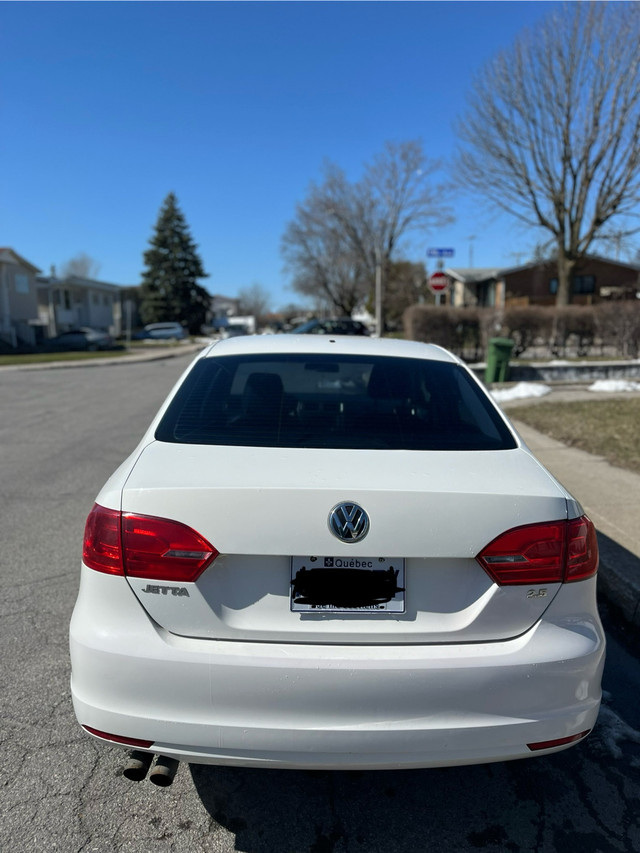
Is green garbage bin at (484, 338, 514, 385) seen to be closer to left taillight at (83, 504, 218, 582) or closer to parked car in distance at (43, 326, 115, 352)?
left taillight at (83, 504, 218, 582)

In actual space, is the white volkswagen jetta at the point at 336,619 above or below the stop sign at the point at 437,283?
below

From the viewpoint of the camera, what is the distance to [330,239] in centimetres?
5178

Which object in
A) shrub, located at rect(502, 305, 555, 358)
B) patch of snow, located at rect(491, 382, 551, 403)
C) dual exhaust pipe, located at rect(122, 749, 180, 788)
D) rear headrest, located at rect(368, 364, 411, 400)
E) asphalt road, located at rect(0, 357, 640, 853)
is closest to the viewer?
dual exhaust pipe, located at rect(122, 749, 180, 788)

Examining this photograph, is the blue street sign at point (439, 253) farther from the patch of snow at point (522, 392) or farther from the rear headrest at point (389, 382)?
the rear headrest at point (389, 382)

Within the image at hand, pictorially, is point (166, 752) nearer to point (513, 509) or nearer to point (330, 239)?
point (513, 509)

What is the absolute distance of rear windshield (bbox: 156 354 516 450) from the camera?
2.60 meters

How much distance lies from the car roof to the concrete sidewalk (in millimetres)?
1907

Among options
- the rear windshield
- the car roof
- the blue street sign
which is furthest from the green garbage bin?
the rear windshield

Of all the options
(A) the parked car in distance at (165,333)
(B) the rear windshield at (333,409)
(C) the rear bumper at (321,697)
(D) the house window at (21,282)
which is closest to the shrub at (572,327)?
(B) the rear windshield at (333,409)

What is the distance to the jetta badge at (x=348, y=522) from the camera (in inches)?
80.3

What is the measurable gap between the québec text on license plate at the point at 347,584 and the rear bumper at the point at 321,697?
0.41ft

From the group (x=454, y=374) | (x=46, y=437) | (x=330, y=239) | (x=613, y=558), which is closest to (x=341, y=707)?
(x=454, y=374)

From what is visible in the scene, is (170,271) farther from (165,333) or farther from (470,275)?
(470,275)

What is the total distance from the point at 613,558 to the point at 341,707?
3051 millimetres
